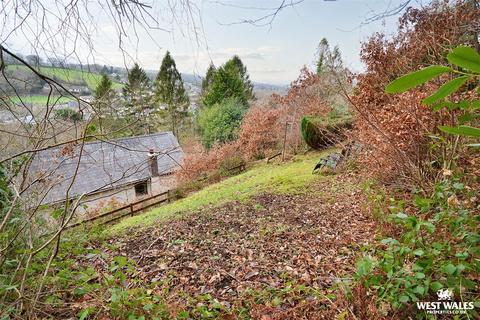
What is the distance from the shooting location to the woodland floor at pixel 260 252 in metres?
2.02

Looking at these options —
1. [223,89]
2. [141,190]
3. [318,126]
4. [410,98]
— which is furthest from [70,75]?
[223,89]

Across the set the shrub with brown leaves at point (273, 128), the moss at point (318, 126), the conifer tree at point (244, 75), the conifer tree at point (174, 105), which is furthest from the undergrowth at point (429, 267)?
the conifer tree at point (244, 75)

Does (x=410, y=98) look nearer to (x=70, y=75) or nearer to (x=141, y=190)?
(x=70, y=75)

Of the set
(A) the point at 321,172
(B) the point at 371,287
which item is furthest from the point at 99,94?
(A) the point at 321,172

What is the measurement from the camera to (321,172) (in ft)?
20.0

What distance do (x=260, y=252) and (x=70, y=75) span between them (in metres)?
2.28

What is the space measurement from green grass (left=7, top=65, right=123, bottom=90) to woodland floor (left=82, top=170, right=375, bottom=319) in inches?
54.1

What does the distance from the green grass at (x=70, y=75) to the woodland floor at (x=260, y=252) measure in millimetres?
1374

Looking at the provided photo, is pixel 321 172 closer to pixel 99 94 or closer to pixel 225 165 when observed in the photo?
pixel 99 94

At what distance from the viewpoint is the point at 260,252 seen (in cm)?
279

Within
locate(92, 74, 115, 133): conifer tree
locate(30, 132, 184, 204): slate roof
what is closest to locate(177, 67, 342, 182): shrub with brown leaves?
locate(30, 132, 184, 204): slate roof

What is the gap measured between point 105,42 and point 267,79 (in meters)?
2.68

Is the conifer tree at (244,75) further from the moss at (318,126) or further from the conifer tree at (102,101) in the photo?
the conifer tree at (102,101)

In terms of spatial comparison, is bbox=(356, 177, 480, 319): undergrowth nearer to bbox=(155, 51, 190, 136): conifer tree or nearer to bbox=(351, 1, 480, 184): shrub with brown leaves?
bbox=(351, 1, 480, 184): shrub with brown leaves
